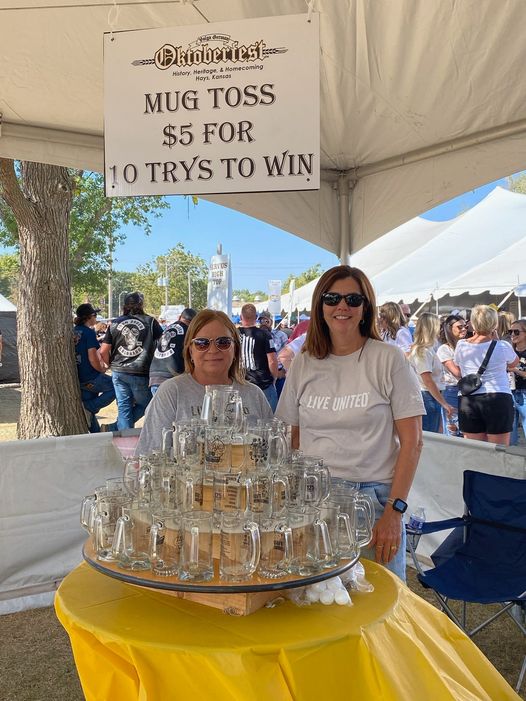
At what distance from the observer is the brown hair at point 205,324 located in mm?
2750

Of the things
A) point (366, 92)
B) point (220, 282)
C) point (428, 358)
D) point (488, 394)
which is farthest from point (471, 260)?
point (366, 92)

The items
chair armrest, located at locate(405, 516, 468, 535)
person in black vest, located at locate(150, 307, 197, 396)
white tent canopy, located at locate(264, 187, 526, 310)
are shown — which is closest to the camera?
chair armrest, located at locate(405, 516, 468, 535)

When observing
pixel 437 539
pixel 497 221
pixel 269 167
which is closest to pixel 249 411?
pixel 269 167

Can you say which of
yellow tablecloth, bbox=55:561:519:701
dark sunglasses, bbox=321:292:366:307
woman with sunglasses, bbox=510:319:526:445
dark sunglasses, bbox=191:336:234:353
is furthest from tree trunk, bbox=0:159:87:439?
woman with sunglasses, bbox=510:319:526:445

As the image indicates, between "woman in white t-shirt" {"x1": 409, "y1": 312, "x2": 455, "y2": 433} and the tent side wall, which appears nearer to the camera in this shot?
"woman in white t-shirt" {"x1": 409, "y1": 312, "x2": 455, "y2": 433}

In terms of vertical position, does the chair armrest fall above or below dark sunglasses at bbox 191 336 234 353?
below

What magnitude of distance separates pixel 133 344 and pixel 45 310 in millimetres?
917

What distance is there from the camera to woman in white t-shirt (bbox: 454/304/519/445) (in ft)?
19.3

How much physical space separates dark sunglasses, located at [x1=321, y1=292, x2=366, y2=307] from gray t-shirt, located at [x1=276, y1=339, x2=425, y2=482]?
176 mm

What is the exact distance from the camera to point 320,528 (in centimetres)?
170

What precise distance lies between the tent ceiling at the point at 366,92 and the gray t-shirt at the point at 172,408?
60.7 inches

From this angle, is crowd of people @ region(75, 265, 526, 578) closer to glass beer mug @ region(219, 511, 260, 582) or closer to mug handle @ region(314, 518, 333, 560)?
mug handle @ region(314, 518, 333, 560)

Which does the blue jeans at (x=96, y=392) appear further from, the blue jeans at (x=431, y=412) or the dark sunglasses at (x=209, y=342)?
the dark sunglasses at (x=209, y=342)

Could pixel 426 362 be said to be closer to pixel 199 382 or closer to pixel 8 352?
pixel 199 382
